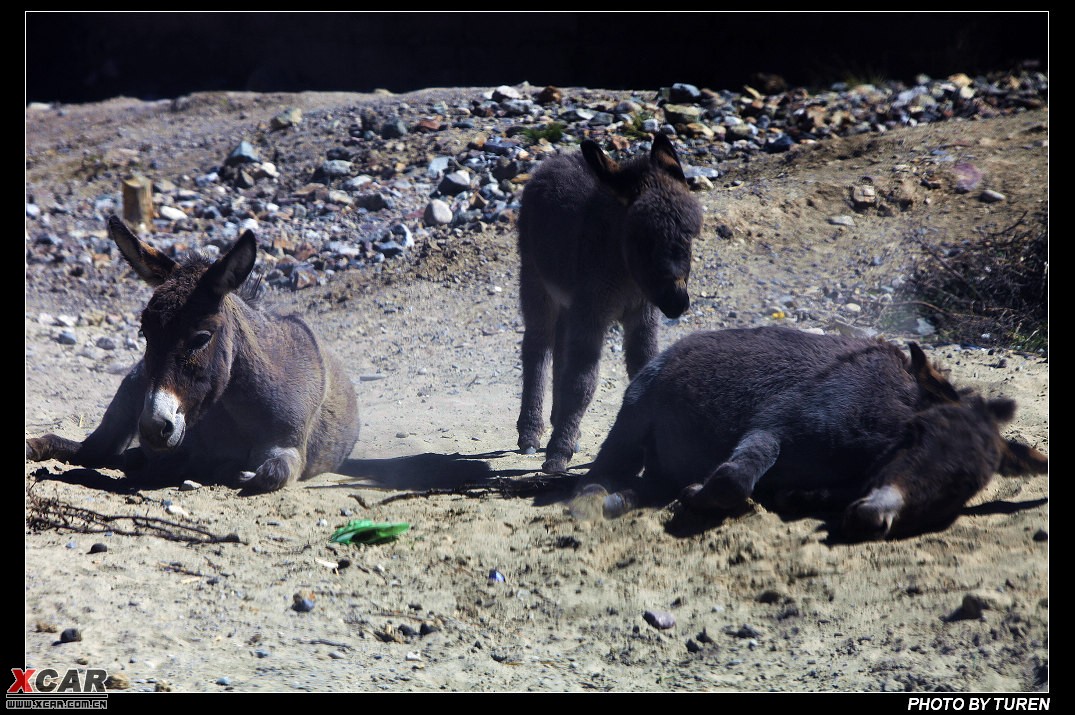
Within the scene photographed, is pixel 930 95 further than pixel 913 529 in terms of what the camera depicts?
Yes

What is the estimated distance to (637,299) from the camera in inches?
245

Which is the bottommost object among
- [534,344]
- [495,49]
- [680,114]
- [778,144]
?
[534,344]

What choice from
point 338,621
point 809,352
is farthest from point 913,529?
point 338,621

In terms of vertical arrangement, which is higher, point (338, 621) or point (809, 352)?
point (809, 352)

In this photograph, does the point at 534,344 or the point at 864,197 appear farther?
the point at 864,197

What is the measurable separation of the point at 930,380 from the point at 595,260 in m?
2.28

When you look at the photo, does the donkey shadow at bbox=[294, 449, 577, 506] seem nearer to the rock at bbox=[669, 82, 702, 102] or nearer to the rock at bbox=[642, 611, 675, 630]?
the rock at bbox=[642, 611, 675, 630]

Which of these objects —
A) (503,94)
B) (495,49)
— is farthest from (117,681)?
(495,49)

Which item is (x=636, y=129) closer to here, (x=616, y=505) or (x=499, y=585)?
(x=616, y=505)

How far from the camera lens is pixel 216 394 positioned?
205 inches

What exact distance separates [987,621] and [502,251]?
778 centimetres

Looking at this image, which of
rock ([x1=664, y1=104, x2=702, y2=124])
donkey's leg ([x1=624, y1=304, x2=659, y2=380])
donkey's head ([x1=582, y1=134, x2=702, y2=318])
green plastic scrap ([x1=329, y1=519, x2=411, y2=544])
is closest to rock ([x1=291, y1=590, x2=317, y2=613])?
green plastic scrap ([x1=329, y1=519, x2=411, y2=544])

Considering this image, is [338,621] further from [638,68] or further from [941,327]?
[638,68]

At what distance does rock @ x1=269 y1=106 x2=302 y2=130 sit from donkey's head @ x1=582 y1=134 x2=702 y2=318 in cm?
941
